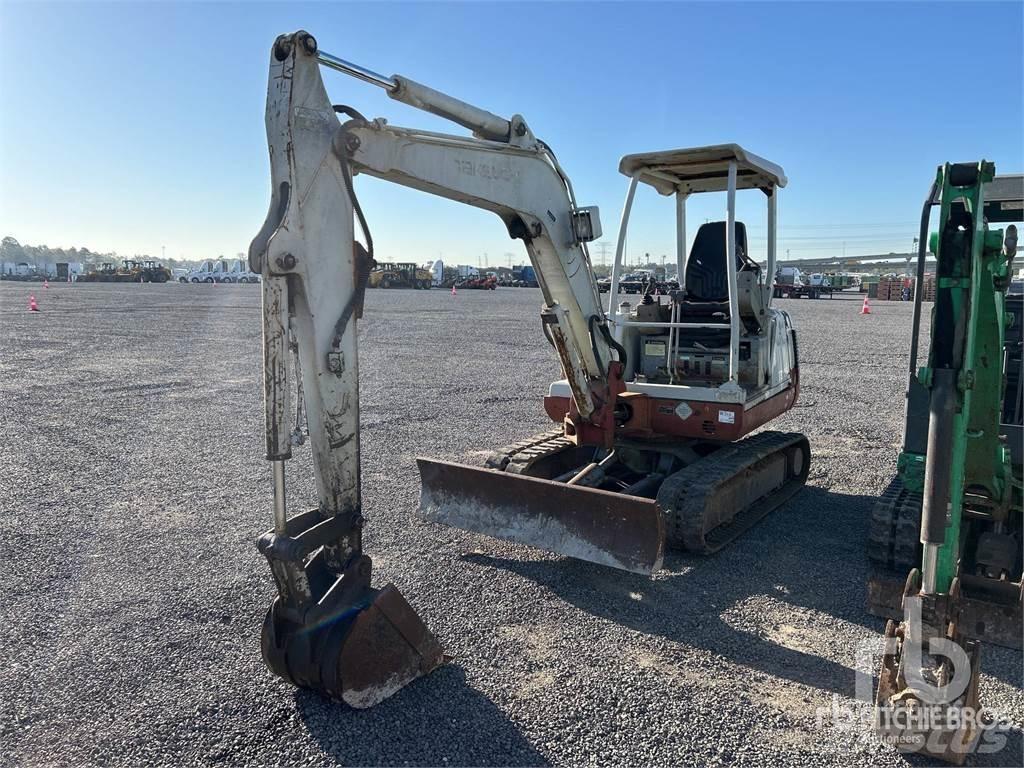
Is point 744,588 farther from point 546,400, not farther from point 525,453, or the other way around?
point 546,400

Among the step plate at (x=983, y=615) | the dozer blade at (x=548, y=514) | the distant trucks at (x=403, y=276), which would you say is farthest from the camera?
the distant trucks at (x=403, y=276)

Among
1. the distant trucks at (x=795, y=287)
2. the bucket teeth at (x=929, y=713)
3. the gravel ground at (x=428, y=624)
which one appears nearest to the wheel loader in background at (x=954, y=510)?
the bucket teeth at (x=929, y=713)

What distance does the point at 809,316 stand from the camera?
31469 mm

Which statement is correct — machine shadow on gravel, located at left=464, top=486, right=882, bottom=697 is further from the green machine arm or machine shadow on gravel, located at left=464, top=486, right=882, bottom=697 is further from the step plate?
the green machine arm

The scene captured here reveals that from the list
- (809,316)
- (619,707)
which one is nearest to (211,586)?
(619,707)

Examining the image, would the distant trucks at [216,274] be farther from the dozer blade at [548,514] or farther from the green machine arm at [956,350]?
the green machine arm at [956,350]

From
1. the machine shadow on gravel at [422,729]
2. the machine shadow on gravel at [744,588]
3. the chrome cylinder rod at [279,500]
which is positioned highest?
the chrome cylinder rod at [279,500]

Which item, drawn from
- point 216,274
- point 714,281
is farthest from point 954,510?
point 216,274

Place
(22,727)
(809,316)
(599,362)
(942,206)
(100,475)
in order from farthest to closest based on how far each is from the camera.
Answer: (809,316), (100,475), (599,362), (942,206), (22,727)

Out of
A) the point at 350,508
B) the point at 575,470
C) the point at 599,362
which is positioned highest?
the point at 599,362

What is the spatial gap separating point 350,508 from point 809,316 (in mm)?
30459

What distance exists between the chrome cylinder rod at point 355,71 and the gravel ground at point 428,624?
10.1 ft

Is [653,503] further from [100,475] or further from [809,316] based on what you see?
[809,316]

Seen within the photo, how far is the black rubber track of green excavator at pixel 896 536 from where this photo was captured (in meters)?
5.25
